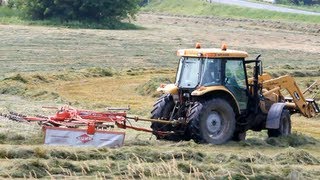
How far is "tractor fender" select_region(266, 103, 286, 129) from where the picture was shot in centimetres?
1978

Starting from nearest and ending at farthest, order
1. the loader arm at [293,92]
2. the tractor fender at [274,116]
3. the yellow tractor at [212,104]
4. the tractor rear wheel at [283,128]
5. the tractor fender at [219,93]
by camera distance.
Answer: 1. the tractor fender at [219,93]
2. the yellow tractor at [212,104]
3. the tractor fender at [274,116]
4. the tractor rear wheel at [283,128]
5. the loader arm at [293,92]

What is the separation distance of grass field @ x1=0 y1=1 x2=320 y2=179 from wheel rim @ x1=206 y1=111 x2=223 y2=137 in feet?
1.50

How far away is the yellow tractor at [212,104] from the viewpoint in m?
18.6

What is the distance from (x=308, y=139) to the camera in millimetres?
20031

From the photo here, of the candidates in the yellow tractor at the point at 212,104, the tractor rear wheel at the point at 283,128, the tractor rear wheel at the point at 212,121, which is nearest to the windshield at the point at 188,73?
the yellow tractor at the point at 212,104

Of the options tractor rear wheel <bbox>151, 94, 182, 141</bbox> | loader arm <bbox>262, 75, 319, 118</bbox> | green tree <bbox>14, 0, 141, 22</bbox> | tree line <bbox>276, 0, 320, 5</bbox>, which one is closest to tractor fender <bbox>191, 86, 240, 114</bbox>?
tractor rear wheel <bbox>151, 94, 182, 141</bbox>

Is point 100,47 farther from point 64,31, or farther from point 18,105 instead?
point 18,105

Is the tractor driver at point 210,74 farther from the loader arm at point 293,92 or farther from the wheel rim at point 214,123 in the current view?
the loader arm at point 293,92

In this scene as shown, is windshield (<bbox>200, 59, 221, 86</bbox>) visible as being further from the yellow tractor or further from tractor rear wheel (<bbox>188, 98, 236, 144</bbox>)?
tractor rear wheel (<bbox>188, 98, 236, 144</bbox>)

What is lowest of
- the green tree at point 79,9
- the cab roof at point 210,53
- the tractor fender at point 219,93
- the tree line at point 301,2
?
the tree line at point 301,2

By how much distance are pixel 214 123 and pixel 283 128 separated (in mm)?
2059

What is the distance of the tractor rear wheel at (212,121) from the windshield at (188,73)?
0.59m

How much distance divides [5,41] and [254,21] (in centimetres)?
3187

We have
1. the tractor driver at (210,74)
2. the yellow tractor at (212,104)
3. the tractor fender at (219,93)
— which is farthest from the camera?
the tractor driver at (210,74)
